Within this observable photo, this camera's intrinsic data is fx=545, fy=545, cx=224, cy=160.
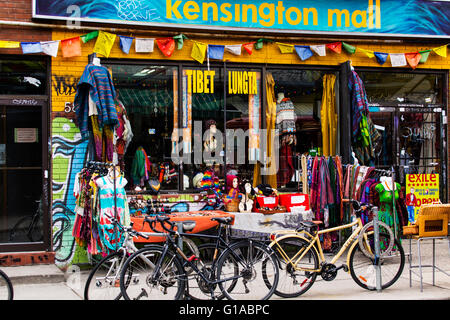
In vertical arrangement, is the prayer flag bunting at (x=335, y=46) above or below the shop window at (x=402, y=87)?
above

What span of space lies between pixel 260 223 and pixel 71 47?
425 centimetres

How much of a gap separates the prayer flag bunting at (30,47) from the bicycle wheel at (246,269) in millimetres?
4618

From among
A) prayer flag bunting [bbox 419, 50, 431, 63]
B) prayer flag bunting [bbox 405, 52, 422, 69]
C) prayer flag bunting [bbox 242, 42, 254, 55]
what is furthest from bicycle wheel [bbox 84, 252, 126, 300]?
prayer flag bunting [bbox 419, 50, 431, 63]

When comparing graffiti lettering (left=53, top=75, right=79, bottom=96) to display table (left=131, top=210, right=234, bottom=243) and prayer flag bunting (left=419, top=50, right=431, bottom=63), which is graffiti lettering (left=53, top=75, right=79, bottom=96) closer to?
display table (left=131, top=210, right=234, bottom=243)

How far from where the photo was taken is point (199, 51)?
951cm

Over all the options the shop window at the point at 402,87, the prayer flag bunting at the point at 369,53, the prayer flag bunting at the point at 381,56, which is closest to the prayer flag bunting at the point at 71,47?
the prayer flag bunting at the point at 369,53

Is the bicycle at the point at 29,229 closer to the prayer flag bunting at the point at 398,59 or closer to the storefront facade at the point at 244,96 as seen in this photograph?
the storefront facade at the point at 244,96

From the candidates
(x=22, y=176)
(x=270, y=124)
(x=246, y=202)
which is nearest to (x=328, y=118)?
(x=270, y=124)

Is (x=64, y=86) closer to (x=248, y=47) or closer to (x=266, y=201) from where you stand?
(x=248, y=47)

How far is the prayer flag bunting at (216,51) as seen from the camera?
31.4 ft

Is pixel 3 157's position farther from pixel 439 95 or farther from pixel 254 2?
pixel 439 95

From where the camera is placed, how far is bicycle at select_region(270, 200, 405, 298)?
6902mm

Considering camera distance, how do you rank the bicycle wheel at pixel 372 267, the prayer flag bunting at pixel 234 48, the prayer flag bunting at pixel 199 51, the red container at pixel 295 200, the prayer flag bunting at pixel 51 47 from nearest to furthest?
the bicycle wheel at pixel 372 267
the prayer flag bunting at pixel 51 47
the red container at pixel 295 200
the prayer flag bunting at pixel 199 51
the prayer flag bunting at pixel 234 48

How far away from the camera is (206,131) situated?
9773mm
